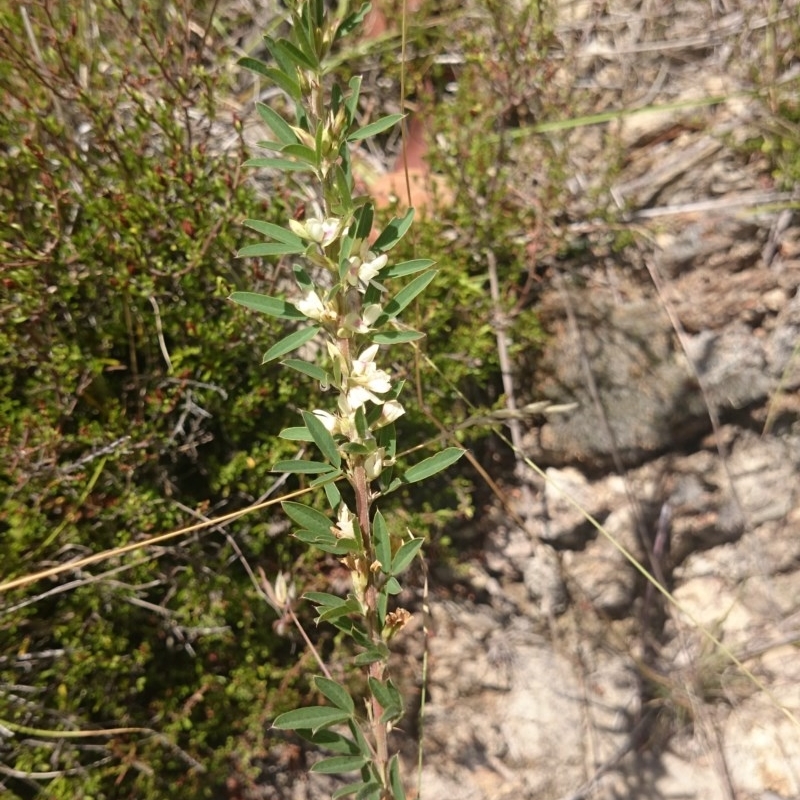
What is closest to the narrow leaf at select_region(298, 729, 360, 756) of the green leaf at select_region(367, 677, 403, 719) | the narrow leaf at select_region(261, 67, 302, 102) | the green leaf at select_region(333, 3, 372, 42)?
the green leaf at select_region(367, 677, 403, 719)

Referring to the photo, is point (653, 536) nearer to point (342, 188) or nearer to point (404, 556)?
point (404, 556)

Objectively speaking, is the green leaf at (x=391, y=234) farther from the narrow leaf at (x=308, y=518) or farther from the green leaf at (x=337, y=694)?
the green leaf at (x=337, y=694)

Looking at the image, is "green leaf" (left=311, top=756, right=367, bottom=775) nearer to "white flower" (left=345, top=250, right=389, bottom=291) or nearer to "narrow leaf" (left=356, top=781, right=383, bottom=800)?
"narrow leaf" (left=356, top=781, right=383, bottom=800)

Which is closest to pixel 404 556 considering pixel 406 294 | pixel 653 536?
pixel 406 294

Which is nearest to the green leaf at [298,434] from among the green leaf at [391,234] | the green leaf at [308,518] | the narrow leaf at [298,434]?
the narrow leaf at [298,434]

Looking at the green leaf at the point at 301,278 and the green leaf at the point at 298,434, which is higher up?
the green leaf at the point at 301,278

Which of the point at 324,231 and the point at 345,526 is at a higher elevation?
the point at 324,231

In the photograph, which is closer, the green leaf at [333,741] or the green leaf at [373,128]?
the green leaf at [373,128]
